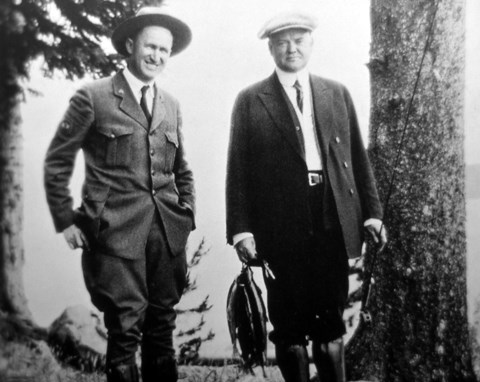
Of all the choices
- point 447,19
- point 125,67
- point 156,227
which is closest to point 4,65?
point 125,67

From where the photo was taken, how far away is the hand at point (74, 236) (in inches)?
152

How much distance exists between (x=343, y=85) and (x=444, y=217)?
1.06 metres

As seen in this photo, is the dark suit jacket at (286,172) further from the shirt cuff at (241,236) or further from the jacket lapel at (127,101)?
the jacket lapel at (127,101)

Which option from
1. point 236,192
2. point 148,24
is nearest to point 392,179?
point 236,192

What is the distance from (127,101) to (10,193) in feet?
3.18

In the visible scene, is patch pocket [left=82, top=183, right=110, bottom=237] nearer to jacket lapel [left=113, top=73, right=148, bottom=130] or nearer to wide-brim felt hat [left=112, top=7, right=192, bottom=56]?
jacket lapel [left=113, top=73, right=148, bottom=130]

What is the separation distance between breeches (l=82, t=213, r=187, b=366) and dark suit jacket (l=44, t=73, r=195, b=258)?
6cm

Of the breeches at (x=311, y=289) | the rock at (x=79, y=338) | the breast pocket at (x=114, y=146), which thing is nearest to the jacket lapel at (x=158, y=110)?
the breast pocket at (x=114, y=146)

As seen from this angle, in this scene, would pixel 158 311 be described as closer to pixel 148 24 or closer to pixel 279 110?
pixel 279 110

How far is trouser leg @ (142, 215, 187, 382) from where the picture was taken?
3953 mm

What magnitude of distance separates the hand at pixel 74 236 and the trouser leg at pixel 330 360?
151cm

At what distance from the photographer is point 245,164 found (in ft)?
13.6

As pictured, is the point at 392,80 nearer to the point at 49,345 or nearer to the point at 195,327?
the point at 195,327

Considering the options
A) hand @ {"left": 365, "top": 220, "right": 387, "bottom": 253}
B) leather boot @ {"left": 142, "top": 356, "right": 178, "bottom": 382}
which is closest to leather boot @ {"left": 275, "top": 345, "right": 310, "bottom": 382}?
leather boot @ {"left": 142, "top": 356, "right": 178, "bottom": 382}
